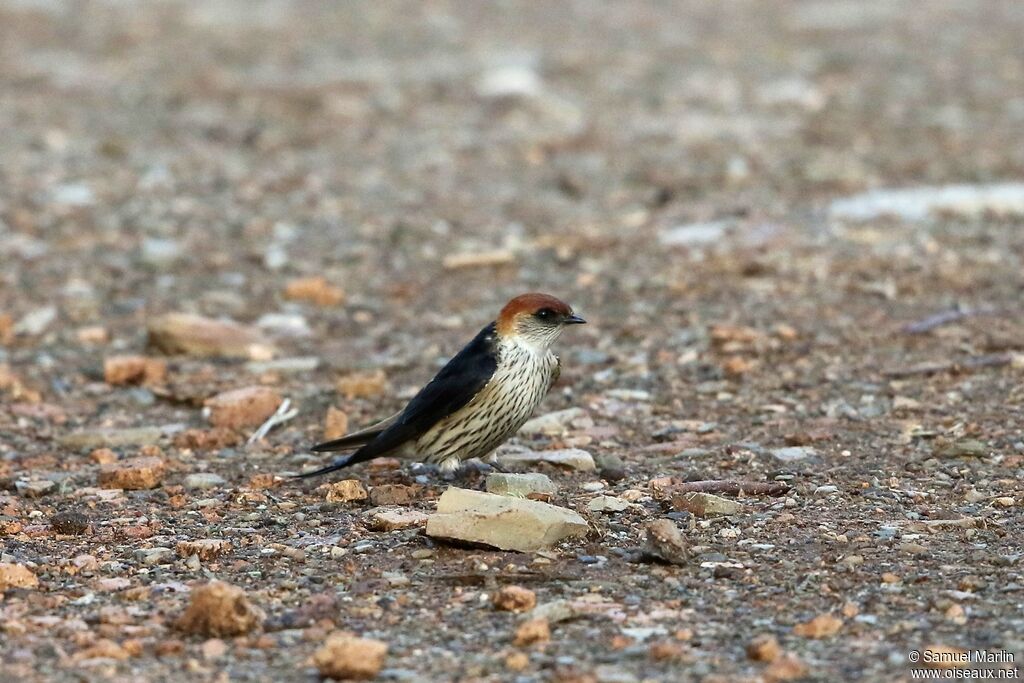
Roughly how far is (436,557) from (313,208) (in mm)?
5374

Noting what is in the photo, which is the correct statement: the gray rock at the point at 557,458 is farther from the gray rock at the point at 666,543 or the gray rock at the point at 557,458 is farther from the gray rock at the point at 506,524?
the gray rock at the point at 666,543

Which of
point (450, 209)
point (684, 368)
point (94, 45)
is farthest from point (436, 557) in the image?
point (94, 45)

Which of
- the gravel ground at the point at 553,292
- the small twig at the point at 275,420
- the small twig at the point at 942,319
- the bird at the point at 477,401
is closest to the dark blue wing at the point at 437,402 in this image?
the bird at the point at 477,401

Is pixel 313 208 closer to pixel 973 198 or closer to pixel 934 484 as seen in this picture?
pixel 973 198

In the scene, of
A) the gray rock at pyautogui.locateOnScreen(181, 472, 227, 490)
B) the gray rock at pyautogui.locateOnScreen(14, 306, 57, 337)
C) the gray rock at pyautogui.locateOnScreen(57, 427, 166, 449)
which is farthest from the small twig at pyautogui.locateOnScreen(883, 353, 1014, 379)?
the gray rock at pyautogui.locateOnScreen(14, 306, 57, 337)

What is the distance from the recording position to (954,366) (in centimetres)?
633

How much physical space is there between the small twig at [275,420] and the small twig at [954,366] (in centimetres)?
241

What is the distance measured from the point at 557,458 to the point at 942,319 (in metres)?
2.39

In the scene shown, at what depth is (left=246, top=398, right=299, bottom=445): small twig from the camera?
5984 mm

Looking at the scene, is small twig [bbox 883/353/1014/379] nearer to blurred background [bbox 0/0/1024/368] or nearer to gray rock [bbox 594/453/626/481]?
blurred background [bbox 0/0/1024/368]

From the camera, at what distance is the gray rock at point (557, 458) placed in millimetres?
5387

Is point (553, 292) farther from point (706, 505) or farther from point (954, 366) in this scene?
point (706, 505)

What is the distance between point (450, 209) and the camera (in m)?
9.41

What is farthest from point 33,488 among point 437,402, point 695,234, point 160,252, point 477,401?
point 695,234
